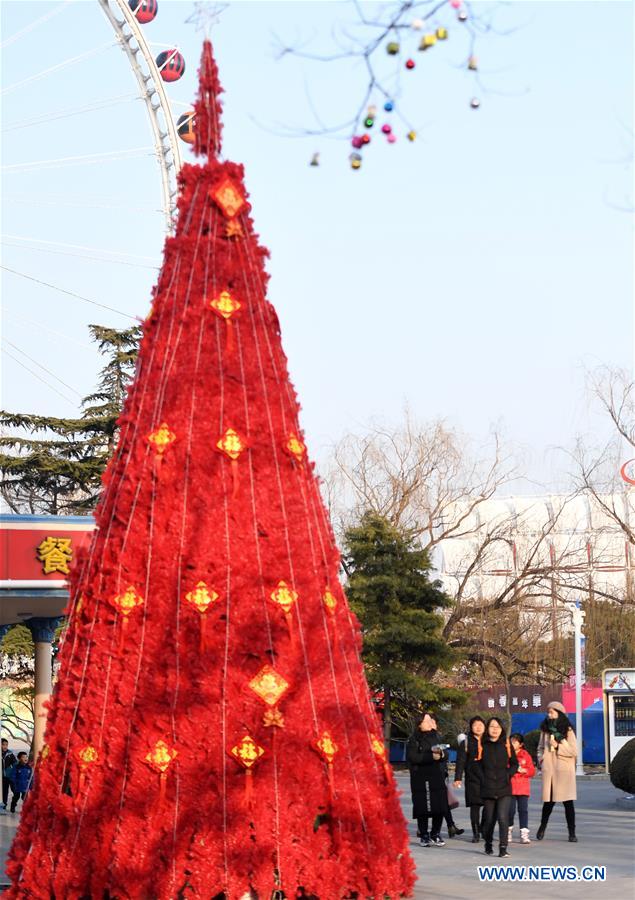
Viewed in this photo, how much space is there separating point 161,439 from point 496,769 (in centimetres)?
518

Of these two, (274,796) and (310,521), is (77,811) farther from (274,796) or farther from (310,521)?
(310,521)

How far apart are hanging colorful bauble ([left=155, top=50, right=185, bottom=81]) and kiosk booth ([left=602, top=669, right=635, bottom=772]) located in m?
13.4

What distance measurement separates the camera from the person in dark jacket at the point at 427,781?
1321cm

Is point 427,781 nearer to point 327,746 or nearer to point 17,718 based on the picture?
point 327,746

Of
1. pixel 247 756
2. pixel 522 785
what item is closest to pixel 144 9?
pixel 522 785

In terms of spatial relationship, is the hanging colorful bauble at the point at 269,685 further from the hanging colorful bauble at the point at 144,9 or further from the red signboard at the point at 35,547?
the hanging colorful bauble at the point at 144,9

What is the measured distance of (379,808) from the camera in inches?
356

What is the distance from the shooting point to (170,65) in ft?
67.5

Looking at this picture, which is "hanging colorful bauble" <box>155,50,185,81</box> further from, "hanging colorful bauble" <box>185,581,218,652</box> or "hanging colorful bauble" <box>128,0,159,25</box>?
"hanging colorful bauble" <box>185,581,218,652</box>

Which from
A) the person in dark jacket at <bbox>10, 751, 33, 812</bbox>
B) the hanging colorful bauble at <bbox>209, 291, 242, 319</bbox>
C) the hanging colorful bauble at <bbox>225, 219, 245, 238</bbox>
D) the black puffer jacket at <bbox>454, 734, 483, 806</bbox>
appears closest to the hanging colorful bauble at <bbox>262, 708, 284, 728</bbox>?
the hanging colorful bauble at <bbox>209, 291, 242, 319</bbox>

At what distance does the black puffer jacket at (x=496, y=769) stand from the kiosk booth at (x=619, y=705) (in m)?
13.5

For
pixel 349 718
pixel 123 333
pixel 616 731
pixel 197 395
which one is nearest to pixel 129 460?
pixel 197 395

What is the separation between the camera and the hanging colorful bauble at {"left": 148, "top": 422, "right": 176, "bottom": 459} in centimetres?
926

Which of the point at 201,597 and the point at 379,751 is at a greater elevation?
the point at 201,597
